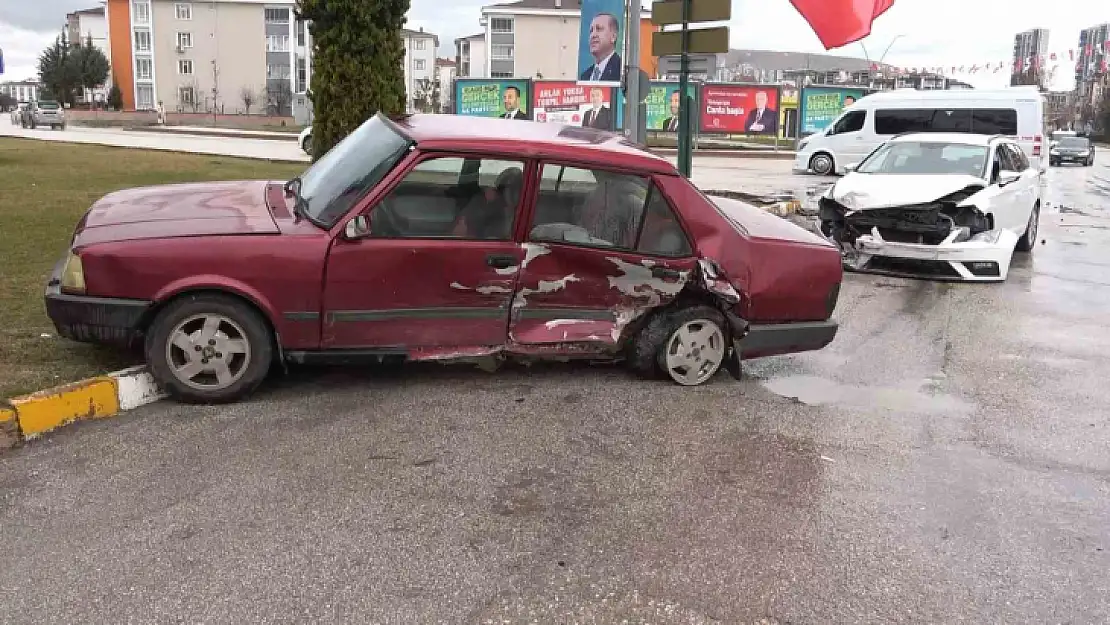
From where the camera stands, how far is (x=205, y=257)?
4.71m

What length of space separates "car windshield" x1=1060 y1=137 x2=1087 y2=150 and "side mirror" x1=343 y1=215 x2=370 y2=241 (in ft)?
137

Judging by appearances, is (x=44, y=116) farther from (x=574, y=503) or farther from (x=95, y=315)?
(x=574, y=503)

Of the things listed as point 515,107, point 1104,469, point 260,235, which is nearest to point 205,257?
point 260,235

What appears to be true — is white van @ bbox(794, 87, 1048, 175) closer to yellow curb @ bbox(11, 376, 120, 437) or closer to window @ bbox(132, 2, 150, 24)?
yellow curb @ bbox(11, 376, 120, 437)

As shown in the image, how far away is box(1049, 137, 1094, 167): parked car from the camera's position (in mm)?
39031

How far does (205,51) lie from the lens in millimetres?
86750

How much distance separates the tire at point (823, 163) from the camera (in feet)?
82.1

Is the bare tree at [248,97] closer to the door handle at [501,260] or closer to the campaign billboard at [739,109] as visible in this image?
the campaign billboard at [739,109]

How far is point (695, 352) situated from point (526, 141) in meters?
1.66

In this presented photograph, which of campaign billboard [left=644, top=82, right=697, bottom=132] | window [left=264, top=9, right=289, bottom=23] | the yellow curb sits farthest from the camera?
window [left=264, top=9, right=289, bottom=23]

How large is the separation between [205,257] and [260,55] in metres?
89.3

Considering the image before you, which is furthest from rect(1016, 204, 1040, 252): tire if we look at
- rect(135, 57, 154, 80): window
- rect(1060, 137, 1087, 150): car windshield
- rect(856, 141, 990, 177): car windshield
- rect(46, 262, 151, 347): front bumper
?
rect(135, 57, 154, 80): window

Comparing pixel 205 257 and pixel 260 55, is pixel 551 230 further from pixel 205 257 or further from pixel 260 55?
pixel 260 55

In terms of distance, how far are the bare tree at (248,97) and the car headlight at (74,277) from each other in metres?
83.0
